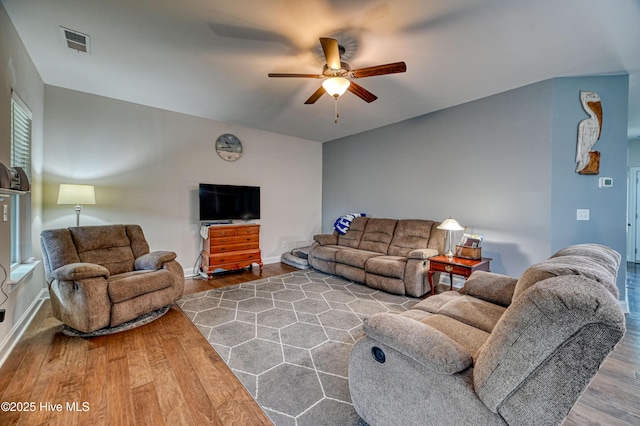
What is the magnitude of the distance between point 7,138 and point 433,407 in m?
3.60

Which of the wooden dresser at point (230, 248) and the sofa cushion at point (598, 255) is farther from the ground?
the sofa cushion at point (598, 255)

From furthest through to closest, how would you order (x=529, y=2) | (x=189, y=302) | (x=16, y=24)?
(x=189, y=302) < (x=16, y=24) < (x=529, y=2)

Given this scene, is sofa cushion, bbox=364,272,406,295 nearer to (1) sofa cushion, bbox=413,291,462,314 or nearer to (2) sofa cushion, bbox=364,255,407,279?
(2) sofa cushion, bbox=364,255,407,279

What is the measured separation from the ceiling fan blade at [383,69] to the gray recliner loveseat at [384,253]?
2.22 meters

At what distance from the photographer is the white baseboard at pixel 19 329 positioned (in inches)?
81.4

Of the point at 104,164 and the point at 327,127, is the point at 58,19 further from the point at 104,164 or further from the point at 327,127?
the point at 327,127

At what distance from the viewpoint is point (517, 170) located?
132 inches

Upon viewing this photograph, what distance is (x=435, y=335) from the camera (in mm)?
1214

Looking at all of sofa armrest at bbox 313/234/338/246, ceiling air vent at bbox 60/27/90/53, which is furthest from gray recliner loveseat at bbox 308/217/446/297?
ceiling air vent at bbox 60/27/90/53

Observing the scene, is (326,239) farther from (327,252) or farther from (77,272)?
(77,272)

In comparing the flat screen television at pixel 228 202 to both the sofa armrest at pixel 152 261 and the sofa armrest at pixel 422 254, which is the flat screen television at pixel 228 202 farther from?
the sofa armrest at pixel 422 254

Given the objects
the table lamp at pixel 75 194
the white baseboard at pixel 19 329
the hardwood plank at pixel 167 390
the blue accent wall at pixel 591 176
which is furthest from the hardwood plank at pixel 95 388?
the blue accent wall at pixel 591 176

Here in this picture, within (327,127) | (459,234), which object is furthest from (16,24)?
(459,234)

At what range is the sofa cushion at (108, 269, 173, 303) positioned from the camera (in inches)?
98.6
